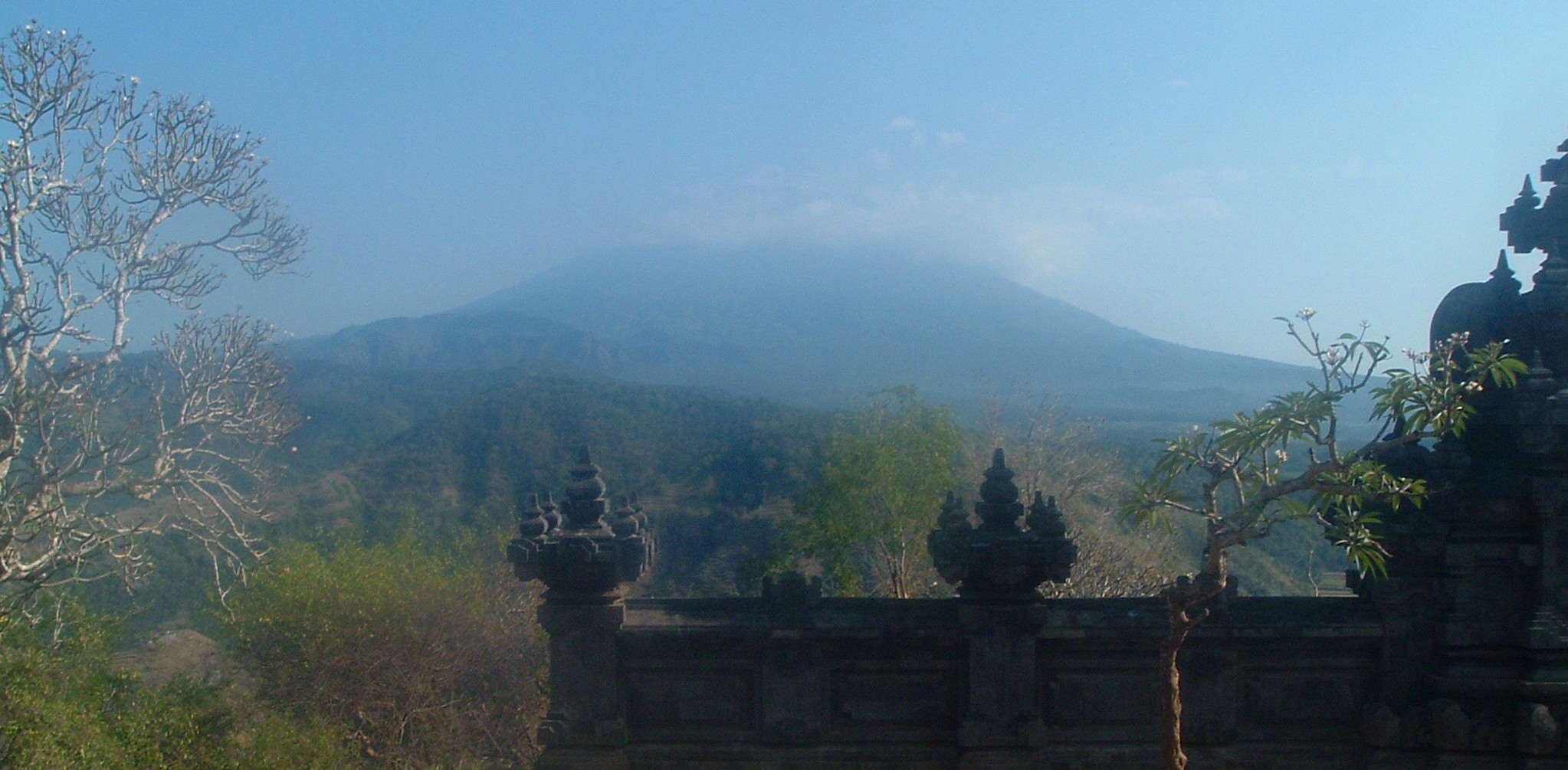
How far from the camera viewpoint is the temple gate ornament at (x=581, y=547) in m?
8.58

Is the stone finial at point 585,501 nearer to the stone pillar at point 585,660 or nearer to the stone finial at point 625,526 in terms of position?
the stone pillar at point 585,660

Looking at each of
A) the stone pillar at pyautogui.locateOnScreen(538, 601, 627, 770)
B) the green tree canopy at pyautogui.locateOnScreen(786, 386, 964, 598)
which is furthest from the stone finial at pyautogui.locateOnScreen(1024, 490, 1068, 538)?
the green tree canopy at pyautogui.locateOnScreen(786, 386, 964, 598)

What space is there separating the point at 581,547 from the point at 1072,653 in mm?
4473

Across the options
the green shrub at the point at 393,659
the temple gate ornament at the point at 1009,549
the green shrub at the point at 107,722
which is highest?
the temple gate ornament at the point at 1009,549

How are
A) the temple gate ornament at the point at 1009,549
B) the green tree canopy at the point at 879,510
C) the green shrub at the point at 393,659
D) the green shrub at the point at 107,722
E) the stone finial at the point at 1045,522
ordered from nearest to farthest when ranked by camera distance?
the green shrub at the point at 107,722
the temple gate ornament at the point at 1009,549
the stone finial at the point at 1045,522
the green shrub at the point at 393,659
the green tree canopy at the point at 879,510

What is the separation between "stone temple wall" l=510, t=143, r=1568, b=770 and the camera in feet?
28.4

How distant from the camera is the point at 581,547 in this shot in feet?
28.0

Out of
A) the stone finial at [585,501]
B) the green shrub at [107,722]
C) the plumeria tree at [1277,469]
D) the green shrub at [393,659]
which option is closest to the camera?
the plumeria tree at [1277,469]

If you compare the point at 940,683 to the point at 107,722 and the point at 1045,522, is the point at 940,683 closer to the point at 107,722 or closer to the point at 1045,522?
the point at 1045,522

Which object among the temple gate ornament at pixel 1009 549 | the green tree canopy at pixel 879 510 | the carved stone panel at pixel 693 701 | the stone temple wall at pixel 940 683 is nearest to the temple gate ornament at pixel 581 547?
the stone temple wall at pixel 940 683

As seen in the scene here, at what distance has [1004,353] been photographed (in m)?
56.2

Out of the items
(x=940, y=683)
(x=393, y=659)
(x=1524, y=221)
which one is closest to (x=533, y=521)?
(x=940, y=683)

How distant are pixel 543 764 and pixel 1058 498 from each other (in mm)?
17661

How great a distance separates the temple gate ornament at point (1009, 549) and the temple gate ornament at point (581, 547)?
292cm
